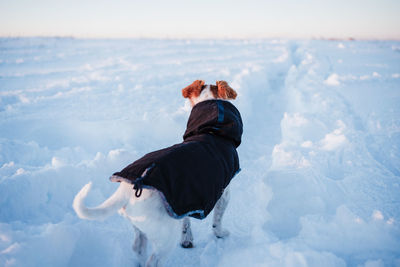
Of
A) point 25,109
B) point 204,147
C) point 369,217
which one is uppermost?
point 204,147

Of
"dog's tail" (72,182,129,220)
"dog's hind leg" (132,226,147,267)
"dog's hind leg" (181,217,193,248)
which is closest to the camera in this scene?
"dog's tail" (72,182,129,220)

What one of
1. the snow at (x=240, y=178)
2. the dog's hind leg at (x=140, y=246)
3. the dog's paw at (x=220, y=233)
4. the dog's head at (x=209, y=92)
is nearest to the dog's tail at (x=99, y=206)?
the dog's hind leg at (x=140, y=246)

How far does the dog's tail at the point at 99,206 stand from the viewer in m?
1.16

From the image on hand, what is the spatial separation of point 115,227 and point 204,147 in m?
1.30

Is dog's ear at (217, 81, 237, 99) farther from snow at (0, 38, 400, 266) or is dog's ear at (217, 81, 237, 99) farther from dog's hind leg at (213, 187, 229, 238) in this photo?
snow at (0, 38, 400, 266)

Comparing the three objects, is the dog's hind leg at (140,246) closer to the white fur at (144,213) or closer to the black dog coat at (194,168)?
the white fur at (144,213)

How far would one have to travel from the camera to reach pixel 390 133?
3514 mm

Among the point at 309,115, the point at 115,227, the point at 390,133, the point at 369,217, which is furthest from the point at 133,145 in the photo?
the point at 390,133

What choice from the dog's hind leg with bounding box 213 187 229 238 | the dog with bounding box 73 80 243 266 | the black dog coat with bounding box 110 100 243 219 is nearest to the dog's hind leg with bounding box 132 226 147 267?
the dog with bounding box 73 80 243 266

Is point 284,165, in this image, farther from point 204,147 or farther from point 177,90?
point 177,90

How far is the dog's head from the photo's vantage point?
86.5 inches

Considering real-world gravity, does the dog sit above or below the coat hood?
below

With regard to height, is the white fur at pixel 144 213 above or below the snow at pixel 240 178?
above

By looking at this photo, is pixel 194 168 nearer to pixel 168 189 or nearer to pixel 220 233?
pixel 168 189
